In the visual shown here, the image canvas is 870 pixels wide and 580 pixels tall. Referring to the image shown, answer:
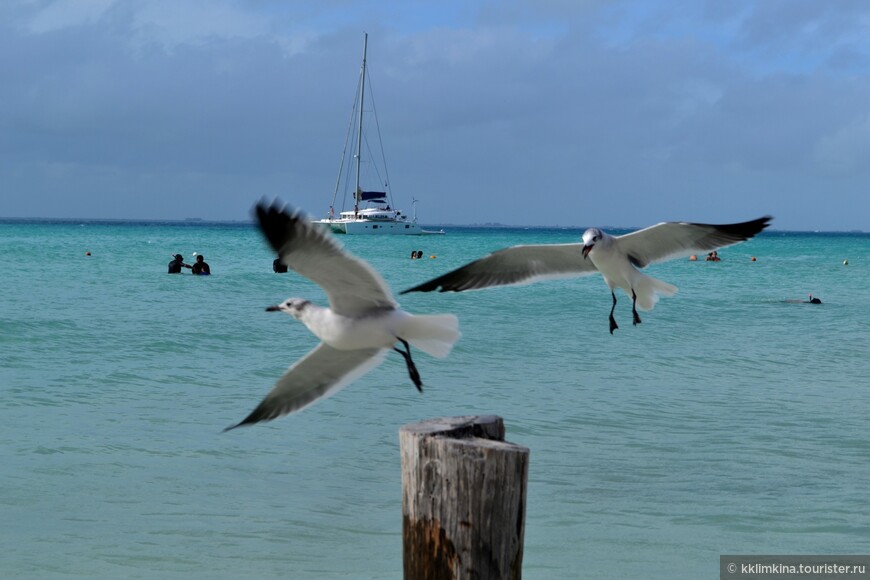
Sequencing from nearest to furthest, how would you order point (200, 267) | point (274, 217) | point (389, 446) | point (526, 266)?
point (274, 217)
point (526, 266)
point (389, 446)
point (200, 267)

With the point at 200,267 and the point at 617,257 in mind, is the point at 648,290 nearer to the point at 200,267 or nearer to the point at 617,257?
the point at 617,257

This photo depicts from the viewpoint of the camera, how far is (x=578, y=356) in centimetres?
1594

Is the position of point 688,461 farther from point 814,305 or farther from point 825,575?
point 814,305

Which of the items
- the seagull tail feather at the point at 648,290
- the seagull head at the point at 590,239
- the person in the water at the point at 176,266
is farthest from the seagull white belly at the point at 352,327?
the person in the water at the point at 176,266

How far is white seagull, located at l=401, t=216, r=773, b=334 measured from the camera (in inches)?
277

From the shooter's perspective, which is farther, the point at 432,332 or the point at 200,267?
the point at 200,267

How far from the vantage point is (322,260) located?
4.12 m

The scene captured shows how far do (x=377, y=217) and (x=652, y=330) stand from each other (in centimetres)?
6102

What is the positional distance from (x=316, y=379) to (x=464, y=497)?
1102mm

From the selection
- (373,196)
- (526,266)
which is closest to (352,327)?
(526,266)

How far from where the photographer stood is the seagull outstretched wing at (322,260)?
4.01 metres

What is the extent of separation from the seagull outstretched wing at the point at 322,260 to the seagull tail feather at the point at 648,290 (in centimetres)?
326

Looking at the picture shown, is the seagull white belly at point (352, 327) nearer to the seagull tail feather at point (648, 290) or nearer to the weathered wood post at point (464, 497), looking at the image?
the weathered wood post at point (464, 497)

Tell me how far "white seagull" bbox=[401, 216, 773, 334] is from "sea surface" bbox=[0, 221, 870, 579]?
5.24 ft
